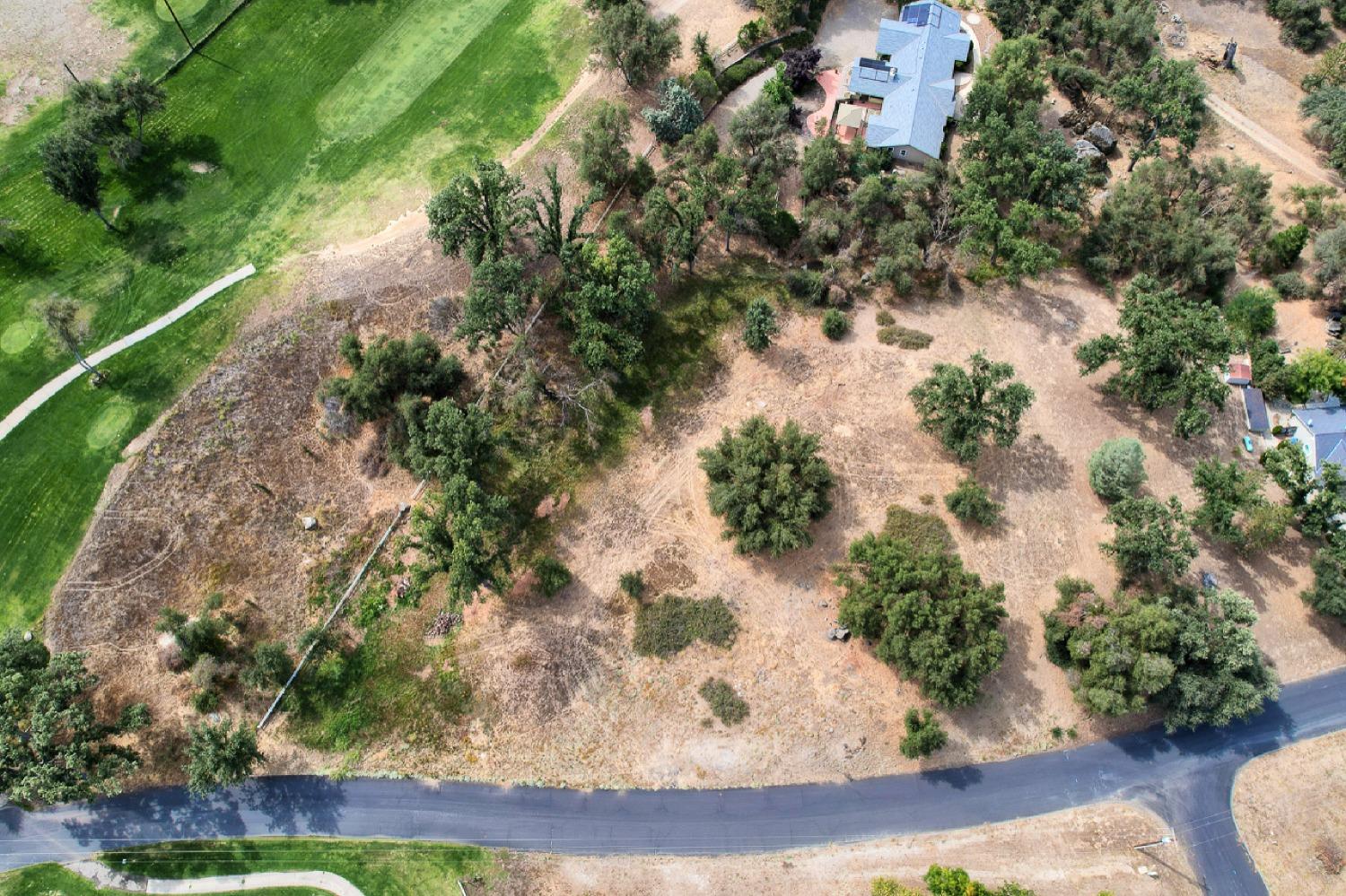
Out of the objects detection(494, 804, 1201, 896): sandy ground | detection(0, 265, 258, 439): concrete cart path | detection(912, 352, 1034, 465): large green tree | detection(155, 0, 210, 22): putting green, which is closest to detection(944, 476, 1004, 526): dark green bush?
detection(912, 352, 1034, 465): large green tree

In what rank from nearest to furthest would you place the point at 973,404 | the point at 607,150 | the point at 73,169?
the point at 973,404 → the point at 73,169 → the point at 607,150

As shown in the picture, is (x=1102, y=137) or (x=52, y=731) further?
(x=1102, y=137)

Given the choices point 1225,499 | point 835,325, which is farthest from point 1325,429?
point 835,325

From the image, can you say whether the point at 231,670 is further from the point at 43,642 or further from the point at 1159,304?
the point at 1159,304

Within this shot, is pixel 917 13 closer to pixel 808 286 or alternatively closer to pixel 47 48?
pixel 808 286

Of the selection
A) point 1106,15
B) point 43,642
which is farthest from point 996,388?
point 43,642

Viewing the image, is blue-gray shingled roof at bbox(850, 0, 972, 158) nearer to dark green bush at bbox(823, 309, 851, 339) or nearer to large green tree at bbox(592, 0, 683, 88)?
large green tree at bbox(592, 0, 683, 88)

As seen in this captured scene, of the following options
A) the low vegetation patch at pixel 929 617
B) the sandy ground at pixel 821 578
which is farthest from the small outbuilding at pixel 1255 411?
the low vegetation patch at pixel 929 617
